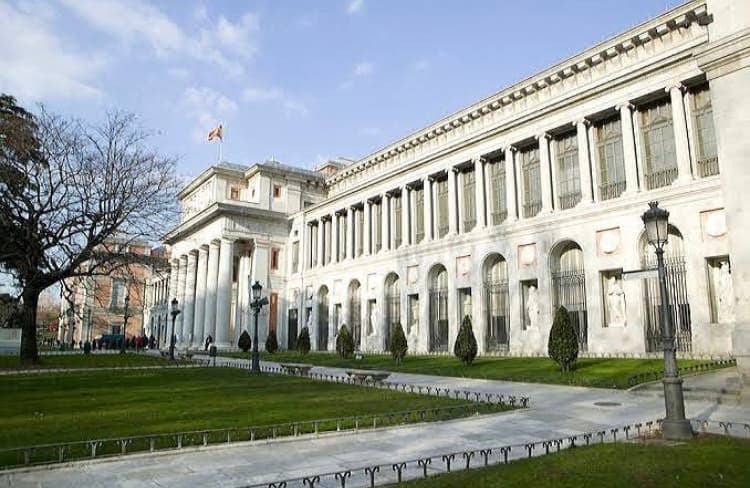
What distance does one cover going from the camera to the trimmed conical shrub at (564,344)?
20750 mm

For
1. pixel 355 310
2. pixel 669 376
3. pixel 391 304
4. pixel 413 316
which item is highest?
pixel 391 304

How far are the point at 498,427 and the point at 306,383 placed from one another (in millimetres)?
9929

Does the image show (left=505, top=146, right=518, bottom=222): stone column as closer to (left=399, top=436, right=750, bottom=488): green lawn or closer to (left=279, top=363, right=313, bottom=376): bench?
(left=279, top=363, right=313, bottom=376): bench

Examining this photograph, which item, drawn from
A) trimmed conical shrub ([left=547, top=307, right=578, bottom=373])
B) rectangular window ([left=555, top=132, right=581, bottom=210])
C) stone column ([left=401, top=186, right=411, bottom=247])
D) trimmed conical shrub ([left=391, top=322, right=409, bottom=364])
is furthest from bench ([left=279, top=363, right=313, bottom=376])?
stone column ([left=401, top=186, right=411, bottom=247])

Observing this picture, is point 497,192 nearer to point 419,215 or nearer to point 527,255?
point 527,255

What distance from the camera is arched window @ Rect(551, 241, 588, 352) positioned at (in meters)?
28.3

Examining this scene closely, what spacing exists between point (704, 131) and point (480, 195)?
13453 millimetres

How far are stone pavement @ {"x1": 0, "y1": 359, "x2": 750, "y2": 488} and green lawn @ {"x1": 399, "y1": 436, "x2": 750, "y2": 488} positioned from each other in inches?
62.1

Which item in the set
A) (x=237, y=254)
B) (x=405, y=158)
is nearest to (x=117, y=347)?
(x=237, y=254)

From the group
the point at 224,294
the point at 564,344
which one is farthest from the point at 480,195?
the point at 224,294

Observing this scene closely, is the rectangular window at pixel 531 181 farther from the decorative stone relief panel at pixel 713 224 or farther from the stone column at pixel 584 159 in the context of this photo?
the decorative stone relief panel at pixel 713 224

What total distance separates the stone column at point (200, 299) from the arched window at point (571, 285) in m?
40.5

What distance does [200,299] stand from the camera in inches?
2395

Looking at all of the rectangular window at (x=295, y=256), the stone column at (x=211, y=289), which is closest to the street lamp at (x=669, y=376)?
the rectangular window at (x=295, y=256)
